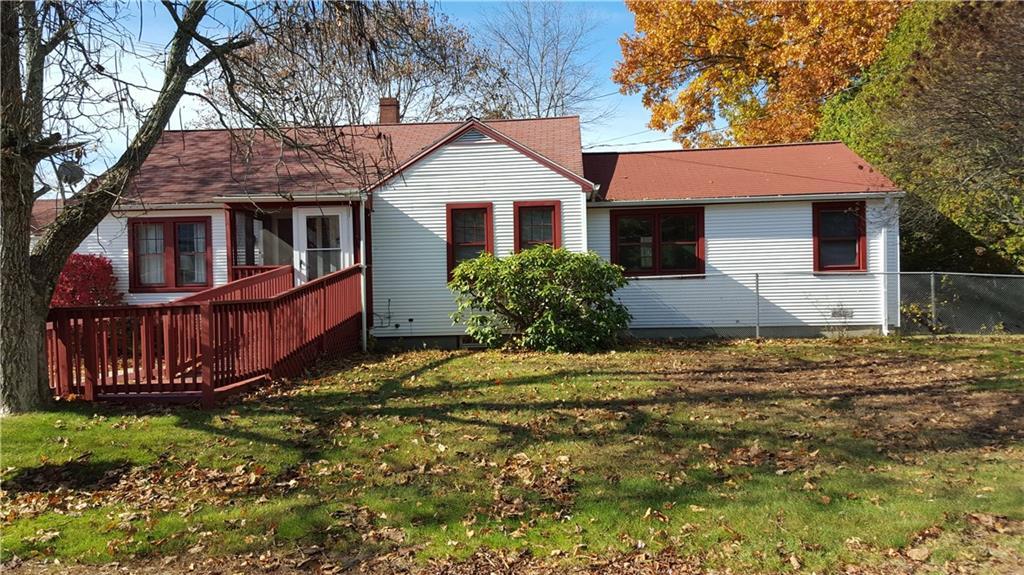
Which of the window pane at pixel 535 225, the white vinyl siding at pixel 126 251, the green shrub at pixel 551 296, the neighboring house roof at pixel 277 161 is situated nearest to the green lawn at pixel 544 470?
the green shrub at pixel 551 296

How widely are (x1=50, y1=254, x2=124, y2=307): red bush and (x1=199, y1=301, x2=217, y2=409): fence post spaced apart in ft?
25.5

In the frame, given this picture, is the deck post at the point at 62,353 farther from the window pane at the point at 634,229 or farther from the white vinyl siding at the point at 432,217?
the window pane at the point at 634,229

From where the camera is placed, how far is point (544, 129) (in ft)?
55.8

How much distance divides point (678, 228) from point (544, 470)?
10.1 meters

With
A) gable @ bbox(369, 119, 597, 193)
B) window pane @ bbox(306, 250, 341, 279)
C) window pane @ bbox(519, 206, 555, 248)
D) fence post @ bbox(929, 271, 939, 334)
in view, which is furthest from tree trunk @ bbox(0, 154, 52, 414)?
fence post @ bbox(929, 271, 939, 334)

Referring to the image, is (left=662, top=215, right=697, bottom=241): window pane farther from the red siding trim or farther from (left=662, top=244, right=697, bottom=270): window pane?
the red siding trim

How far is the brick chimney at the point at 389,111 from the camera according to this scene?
18.8m

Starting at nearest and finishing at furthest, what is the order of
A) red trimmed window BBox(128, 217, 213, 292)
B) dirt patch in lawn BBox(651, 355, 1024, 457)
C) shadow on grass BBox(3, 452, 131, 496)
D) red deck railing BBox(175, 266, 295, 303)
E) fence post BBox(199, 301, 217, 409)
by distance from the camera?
shadow on grass BBox(3, 452, 131, 496)
dirt patch in lawn BBox(651, 355, 1024, 457)
fence post BBox(199, 301, 217, 409)
red deck railing BBox(175, 266, 295, 303)
red trimmed window BBox(128, 217, 213, 292)

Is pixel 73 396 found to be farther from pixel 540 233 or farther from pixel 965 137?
pixel 965 137

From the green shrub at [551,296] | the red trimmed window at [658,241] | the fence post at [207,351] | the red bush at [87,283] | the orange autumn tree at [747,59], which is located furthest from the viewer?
the orange autumn tree at [747,59]

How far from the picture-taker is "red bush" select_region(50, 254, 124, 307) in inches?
561

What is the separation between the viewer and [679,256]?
15156mm

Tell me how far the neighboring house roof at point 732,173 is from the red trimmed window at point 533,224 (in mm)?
1420

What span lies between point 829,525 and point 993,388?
5432 mm
